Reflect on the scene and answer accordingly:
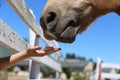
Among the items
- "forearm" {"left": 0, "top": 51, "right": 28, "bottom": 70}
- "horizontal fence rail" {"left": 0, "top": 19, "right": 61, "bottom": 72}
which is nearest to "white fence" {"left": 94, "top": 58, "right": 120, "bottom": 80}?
"horizontal fence rail" {"left": 0, "top": 19, "right": 61, "bottom": 72}

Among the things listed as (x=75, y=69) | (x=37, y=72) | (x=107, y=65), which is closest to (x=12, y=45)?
(x=37, y=72)

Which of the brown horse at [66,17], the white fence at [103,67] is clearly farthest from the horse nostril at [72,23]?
the white fence at [103,67]

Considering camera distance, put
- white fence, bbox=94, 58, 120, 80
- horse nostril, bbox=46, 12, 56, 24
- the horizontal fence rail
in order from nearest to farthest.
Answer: horse nostril, bbox=46, 12, 56, 24
the horizontal fence rail
white fence, bbox=94, 58, 120, 80

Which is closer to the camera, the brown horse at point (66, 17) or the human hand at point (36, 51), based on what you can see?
the brown horse at point (66, 17)

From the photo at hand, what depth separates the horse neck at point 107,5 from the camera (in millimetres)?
2201

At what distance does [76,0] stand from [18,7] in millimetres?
471

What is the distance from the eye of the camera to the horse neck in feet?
7.22

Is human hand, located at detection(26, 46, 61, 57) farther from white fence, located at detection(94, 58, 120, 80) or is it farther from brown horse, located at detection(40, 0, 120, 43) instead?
white fence, located at detection(94, 58, 120, 80)

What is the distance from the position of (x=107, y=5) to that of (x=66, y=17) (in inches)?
14.2

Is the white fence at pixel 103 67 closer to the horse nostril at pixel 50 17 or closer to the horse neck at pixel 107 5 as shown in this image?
the horse neck at pixel 107 5

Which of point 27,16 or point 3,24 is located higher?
point 27,16

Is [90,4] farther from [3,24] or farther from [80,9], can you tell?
[3,24]

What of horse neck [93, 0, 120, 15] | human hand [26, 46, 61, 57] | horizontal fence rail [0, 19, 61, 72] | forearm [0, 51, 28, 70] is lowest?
forearm [0, 51, 28, 70]

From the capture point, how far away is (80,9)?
2.13 meters
